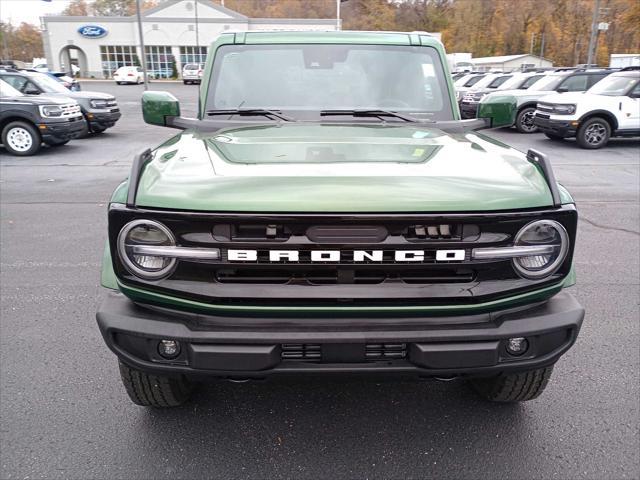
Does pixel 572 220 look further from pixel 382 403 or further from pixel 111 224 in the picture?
pixel 111 224

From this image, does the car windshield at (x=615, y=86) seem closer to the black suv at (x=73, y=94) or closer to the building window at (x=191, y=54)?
the black suv at (x=73, y=94)

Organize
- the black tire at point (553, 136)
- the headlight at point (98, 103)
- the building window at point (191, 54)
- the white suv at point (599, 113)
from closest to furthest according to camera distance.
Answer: the white suv at point (599, 113) < the black tire at point (553, 136) < the headlight at point (98, 103) < the building window at point (191, 54)

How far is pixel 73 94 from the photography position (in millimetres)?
13766

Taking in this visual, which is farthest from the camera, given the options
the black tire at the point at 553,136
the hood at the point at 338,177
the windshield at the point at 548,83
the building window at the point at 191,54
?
the building window at the point at 191,54

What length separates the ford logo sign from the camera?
58312mm

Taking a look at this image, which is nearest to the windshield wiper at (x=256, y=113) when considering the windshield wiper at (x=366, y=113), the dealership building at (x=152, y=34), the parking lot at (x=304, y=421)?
the windshield wiper at (x=366, y=113)

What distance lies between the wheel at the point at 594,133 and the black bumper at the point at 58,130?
12.0 metres

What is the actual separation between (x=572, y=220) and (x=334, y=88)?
6.53 feet

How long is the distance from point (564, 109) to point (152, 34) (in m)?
55.2

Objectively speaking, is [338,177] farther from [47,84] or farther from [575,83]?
[575,83]

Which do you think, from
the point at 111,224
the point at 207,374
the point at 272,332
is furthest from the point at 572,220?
the point at 111,224

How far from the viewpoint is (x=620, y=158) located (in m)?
12.2

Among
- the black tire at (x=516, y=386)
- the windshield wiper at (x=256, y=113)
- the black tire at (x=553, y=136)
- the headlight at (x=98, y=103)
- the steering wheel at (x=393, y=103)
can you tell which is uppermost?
the steering wheel at (x=393, y=103)

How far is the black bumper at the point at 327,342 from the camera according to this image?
2.07 m
